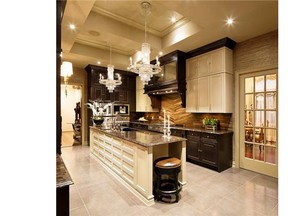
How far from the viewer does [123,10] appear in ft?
10.7

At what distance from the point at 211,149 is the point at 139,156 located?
2.03 m

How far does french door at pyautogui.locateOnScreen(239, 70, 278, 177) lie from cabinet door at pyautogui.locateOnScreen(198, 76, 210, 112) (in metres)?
0.78

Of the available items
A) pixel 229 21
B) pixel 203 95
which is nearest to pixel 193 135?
pixel 203 95

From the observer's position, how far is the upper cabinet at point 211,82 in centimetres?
381

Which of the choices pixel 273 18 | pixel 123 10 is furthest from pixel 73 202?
pixel 273 18

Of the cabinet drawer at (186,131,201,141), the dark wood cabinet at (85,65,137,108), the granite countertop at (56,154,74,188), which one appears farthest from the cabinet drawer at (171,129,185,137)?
the granite countertop at (56,154,74,188)

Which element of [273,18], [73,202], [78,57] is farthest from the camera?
[78,57]

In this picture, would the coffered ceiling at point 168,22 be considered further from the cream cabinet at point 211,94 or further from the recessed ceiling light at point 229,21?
the cream cabinet at point 211,94

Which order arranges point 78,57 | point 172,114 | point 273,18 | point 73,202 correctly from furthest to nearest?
point 172,114 < point 78,57 < point 273,18 < point 73,202

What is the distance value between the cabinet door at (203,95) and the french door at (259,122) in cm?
78

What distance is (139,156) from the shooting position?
2.58 m

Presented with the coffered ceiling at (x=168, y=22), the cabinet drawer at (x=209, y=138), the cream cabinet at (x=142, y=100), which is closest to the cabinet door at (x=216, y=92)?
the cabinet drawer at (x=209, y=138)
